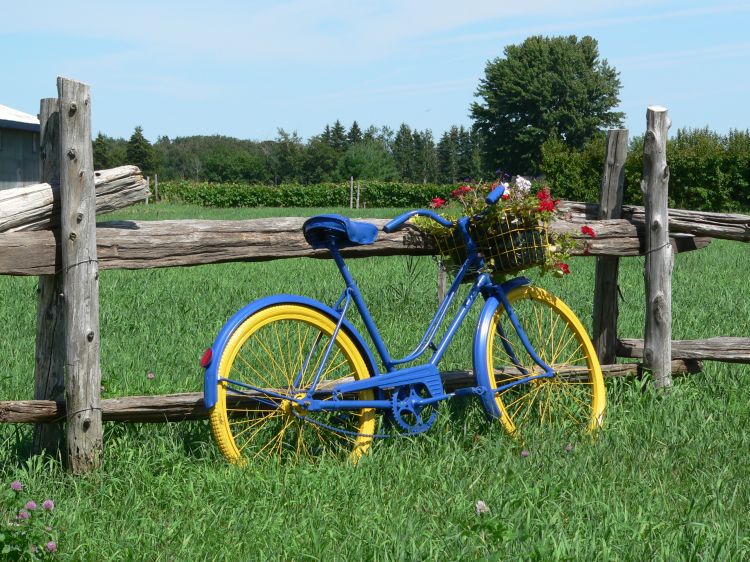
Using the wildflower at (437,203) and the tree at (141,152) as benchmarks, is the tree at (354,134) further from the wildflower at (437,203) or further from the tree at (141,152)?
the wildflower at (437,203)

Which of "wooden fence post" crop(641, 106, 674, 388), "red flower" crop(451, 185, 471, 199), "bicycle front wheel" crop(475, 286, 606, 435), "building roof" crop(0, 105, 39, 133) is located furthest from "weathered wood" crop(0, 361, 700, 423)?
"building roof" crop(0, 105, 39, 133)

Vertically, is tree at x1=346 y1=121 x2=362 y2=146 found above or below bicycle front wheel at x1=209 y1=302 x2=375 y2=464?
above

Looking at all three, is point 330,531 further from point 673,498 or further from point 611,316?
point 611,316

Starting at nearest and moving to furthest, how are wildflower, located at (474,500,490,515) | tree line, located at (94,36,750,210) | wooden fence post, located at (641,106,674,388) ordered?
wildflower, located at (474,500,490,515) → wooden fence post, located at (641,106,674,388) → tree line, located at (94,36,750,210)

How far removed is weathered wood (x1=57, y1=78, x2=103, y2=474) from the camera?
4160 millimetres

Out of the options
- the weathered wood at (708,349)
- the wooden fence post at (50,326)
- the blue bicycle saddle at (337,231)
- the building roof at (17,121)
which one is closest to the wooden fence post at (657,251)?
the weathered wood at (708,349)

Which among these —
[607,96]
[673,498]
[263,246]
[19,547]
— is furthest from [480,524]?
[607,96]

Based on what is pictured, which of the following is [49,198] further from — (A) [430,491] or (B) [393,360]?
(A) [430,491]

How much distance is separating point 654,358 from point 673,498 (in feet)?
6.72

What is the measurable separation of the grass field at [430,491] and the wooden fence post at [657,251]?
227 mm

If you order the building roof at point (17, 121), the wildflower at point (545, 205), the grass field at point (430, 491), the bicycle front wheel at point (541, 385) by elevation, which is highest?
the building roof at point (17, 121)

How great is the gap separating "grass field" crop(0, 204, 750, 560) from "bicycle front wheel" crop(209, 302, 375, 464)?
0.47 feet

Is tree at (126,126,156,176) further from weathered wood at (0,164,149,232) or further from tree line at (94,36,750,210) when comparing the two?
weathered wood at (0,164,149,232)

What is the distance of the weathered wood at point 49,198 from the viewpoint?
4.12 meters
